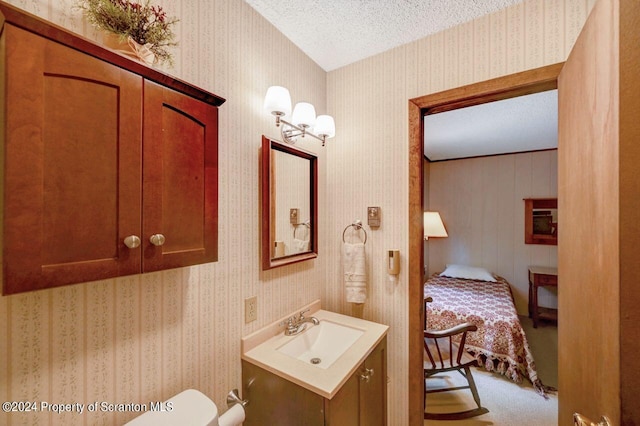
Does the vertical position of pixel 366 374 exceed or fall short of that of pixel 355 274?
it falls short

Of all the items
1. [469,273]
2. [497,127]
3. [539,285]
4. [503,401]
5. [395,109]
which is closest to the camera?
[395,109]

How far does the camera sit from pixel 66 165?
0.56 meters

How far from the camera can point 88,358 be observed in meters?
0.74

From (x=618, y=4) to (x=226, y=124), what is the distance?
1206mm

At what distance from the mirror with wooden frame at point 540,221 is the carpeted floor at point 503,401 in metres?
1.76

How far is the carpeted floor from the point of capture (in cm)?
186

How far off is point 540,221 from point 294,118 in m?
4.14

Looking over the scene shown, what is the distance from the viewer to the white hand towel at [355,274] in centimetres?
156

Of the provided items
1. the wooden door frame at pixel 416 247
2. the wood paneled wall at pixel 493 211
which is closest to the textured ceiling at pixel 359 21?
the wooden door frame at pixel 416 247

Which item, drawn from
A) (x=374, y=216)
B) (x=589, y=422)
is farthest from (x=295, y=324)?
(x=589, y=422)

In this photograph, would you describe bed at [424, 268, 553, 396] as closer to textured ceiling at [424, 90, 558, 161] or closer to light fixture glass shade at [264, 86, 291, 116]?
textured ceiling at [424, 90, 558, 161]

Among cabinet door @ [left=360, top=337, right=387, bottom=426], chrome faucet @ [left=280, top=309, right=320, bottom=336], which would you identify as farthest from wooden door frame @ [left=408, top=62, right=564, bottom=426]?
chrome faucet @ [left=280, top=309, right=320, bottom=336]

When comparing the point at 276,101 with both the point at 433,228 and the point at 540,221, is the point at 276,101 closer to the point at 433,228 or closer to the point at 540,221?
the point at 433,228

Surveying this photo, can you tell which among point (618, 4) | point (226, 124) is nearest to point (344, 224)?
point (226, 124)
